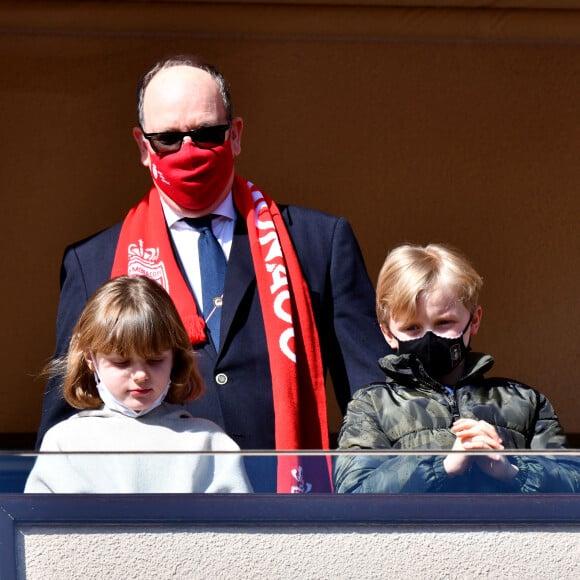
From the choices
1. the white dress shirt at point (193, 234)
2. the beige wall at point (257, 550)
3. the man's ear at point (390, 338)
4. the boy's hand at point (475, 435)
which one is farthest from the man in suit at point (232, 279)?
the beige wall at point (257, 550)

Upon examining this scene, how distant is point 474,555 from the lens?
2.27 m

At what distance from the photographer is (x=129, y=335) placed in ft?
8.58

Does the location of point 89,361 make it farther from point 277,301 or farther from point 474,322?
point 474,322

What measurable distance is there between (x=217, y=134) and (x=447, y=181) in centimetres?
250

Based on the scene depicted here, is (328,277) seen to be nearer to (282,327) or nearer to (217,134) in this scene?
(282,327)

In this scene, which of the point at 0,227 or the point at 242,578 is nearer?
the point at 242,578

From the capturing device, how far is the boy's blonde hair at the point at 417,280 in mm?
2725

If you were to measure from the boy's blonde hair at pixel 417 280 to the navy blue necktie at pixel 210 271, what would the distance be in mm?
385

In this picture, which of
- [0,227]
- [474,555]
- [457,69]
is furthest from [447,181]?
[474,555]

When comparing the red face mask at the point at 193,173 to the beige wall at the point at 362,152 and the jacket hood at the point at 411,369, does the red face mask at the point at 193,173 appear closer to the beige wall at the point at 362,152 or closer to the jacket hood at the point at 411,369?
the jacket hood at the point at 411,369

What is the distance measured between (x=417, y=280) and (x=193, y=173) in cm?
57

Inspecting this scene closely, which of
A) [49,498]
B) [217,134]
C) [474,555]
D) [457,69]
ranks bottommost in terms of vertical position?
[474,555]

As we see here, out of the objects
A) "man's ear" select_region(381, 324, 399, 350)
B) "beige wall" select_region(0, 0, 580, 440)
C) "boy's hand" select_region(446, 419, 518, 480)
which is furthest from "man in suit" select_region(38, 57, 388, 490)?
"beige wall" select_region(0, 0, 580, 440)

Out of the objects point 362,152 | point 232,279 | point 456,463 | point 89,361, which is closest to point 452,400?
point 456,463
